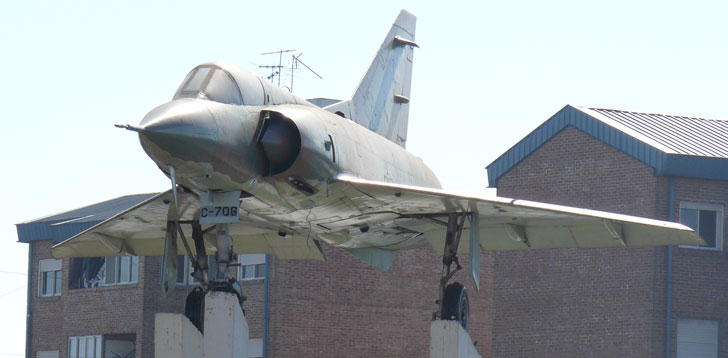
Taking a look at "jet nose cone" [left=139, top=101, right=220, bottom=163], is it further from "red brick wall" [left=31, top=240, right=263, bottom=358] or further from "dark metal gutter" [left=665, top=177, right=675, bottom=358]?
"red brick wall" [left=31, top=240, right=263, bottom=358]

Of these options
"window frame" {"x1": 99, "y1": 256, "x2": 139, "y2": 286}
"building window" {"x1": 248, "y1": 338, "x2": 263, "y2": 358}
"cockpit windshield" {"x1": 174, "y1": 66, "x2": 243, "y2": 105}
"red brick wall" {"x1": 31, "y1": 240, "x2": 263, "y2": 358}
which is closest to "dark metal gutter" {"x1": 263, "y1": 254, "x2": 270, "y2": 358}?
"red brick wall" {"x1": 31, "y1": 240, "x2": 263, "y2": 358}

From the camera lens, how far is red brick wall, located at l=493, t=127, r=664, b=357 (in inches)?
1559

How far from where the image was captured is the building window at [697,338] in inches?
1543

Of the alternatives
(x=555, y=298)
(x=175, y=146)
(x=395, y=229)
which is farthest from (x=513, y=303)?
(x=175, y=146)

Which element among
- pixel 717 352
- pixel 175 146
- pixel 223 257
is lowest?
pixel 717 352

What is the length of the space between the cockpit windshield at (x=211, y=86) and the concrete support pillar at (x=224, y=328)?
10.4ft

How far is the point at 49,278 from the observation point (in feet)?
176

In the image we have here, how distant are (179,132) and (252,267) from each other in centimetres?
2969

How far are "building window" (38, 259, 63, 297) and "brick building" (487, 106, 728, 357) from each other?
1923 centimetres

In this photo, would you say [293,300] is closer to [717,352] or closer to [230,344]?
[717,352]

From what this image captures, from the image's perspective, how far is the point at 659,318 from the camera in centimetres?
3903

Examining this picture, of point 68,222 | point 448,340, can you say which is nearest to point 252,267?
point 68,222

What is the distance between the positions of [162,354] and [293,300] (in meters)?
A: 24.7

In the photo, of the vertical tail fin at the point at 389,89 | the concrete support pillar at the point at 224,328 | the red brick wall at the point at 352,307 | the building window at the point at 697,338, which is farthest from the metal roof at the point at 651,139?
the concrete support pillar at the point at 224,328
